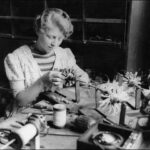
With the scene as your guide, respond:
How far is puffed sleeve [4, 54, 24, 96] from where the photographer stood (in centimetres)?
269

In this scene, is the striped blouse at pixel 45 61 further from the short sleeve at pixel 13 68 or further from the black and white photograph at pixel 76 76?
the short sleeve at pixel 13 68

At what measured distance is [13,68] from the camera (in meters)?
2.75

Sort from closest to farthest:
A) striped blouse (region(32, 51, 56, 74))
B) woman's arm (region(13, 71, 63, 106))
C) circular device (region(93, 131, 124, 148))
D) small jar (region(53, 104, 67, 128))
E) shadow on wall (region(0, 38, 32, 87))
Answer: circular device (region(93, 131, 124, 148)) < small jar (region(53, 104, 67, 128)) < woman's arm (region(13, 71, 63, 106)) < striped blouse (region(32, 51, 56, 74)) < shadow on wall (region(0, 38, 32, 87))

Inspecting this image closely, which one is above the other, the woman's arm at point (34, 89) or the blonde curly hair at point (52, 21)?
the blonde curly hair at point (52, 21)

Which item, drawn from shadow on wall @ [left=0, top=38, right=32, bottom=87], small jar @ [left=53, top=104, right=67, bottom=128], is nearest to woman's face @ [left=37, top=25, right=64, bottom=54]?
small jar @ [left=53, top=104, right=67, bottom=128]

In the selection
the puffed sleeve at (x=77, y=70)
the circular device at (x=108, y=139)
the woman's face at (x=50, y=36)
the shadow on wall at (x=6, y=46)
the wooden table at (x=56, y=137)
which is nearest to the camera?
the circular device at (x=108, y=139)

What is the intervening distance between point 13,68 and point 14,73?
0.17 ft

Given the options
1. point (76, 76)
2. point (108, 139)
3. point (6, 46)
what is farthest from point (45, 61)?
point (6, 46)

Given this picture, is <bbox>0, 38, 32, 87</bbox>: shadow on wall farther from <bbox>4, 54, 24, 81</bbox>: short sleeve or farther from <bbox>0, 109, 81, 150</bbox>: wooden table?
<bbox>0, 109, 81, 150</bbox>: wooden table

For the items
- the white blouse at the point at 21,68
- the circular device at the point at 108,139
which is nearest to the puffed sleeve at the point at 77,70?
the white blouse at the point at 21,68

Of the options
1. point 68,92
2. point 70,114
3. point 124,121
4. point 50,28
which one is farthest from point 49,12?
point 124,121

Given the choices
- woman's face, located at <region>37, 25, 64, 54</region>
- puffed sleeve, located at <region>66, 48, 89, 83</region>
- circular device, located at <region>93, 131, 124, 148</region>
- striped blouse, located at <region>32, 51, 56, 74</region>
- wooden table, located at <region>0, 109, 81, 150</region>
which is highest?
woman's face, located at <region>37, 25, 64, 54</region>

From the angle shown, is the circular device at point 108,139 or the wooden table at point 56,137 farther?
the wooden table at point 56,137

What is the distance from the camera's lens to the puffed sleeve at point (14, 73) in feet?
8.83
